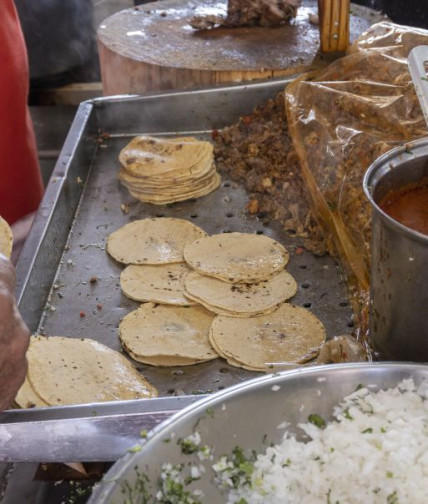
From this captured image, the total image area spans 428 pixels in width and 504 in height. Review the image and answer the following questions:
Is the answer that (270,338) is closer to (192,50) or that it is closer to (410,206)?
(410,206)

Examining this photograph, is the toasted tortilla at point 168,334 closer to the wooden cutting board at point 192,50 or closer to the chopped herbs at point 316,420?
the chopped herbs at point 316,420

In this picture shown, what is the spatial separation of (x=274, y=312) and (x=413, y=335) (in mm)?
855

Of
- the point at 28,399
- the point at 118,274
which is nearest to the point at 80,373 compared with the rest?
the point at 28,399


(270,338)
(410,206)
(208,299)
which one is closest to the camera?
(410,206)

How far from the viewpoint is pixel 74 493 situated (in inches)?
57.9

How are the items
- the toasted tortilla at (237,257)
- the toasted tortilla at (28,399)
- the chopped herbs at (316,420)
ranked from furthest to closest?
the toasted tortilla at (237,257), the toasted tortilla at (28,399), the chopped herbs at (316,420)

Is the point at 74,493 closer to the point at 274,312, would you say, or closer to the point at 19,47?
the point at 274,312

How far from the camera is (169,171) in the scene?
2787mm

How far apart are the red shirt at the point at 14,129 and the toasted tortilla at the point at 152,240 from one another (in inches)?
32.3

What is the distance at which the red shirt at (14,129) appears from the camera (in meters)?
2.97

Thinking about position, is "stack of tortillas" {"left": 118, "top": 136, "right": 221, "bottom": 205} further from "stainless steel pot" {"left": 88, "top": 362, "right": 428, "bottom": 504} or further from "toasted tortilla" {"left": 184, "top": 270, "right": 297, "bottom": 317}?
"stainless steel pot" {"left": 88, "top": 362, "right": 428, "bottom": 504}

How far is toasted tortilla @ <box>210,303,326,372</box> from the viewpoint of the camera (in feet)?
6.48

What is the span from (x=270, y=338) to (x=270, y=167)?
0.95 metres

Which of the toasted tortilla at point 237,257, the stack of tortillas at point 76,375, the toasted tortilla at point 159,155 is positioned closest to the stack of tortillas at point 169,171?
the toasted tortilla at point 159,155
